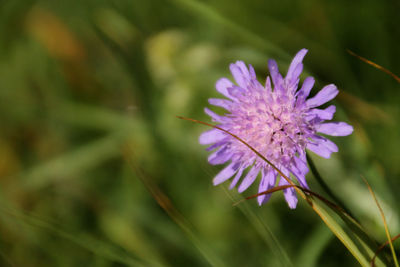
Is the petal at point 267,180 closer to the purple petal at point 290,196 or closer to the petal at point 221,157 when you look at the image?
the purple petal at point 290,196

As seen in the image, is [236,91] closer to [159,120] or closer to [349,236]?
[349,236]

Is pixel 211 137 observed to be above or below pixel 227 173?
above

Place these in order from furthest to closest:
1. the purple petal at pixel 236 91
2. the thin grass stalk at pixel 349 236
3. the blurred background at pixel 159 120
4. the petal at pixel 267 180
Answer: the blurred background at pixel 159 120 < the purple petal at pixel 236 91 < the petal at pixel 267 180 < the thin grass stalk at pixel 349 236

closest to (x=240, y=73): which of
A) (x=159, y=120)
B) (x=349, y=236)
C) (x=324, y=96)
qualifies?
(x=324, y=96)

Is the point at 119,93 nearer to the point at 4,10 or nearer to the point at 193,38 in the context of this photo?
the point at 193,38

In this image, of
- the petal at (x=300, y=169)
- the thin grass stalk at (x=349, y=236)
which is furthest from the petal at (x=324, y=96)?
the thin grass stalk at (x=349, y=236)

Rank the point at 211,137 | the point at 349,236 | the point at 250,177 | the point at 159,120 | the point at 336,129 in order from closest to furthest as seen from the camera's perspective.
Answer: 1. the point at 349,236
2. the point at 336,129
3. the point at 250,177
4. the point at 211,137
5. the point at 159,120
